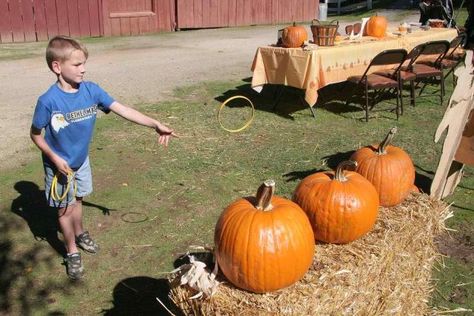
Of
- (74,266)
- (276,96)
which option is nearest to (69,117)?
(74,266)

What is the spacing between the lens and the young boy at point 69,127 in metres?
3.24

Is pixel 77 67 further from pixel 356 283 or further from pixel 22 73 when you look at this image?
pixel 22 73

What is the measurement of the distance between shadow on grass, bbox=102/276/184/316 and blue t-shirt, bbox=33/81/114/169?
38.3 inches

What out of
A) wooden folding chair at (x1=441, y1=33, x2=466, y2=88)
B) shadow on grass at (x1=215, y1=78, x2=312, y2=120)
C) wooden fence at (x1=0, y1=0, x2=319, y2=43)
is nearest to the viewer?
shadow on grass at (x1=215, y1=78, x2=312, y2=120)

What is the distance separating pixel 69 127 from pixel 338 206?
1.91 metres

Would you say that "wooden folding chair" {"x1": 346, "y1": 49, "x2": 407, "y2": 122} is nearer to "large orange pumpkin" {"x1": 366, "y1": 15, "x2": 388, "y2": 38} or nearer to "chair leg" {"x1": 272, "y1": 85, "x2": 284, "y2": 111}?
"large orange pumpkin" {"x1": 366, "y1": 15, "x2": 388, "y2": 38}

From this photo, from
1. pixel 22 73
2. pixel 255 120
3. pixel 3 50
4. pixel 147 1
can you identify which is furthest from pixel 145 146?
pixel 147 1

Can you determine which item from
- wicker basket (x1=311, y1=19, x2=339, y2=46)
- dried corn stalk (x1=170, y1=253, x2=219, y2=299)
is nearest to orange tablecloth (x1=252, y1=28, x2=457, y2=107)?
wicker basket (x1=311, y1=19, x2=339, y2=46)

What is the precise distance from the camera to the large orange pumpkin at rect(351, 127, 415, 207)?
11.3ft

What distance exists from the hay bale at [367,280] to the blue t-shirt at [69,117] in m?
1.44

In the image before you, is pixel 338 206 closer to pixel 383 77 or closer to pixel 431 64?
pixel 383 77

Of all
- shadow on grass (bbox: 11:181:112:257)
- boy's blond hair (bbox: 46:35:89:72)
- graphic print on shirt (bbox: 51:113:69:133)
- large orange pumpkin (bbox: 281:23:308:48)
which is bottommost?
shadow on grass (bbox: 11:181:112:257)

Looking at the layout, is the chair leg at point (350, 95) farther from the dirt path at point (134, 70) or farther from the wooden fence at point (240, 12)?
the wooden fence at point (240, 12)

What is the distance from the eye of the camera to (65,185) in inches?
140
